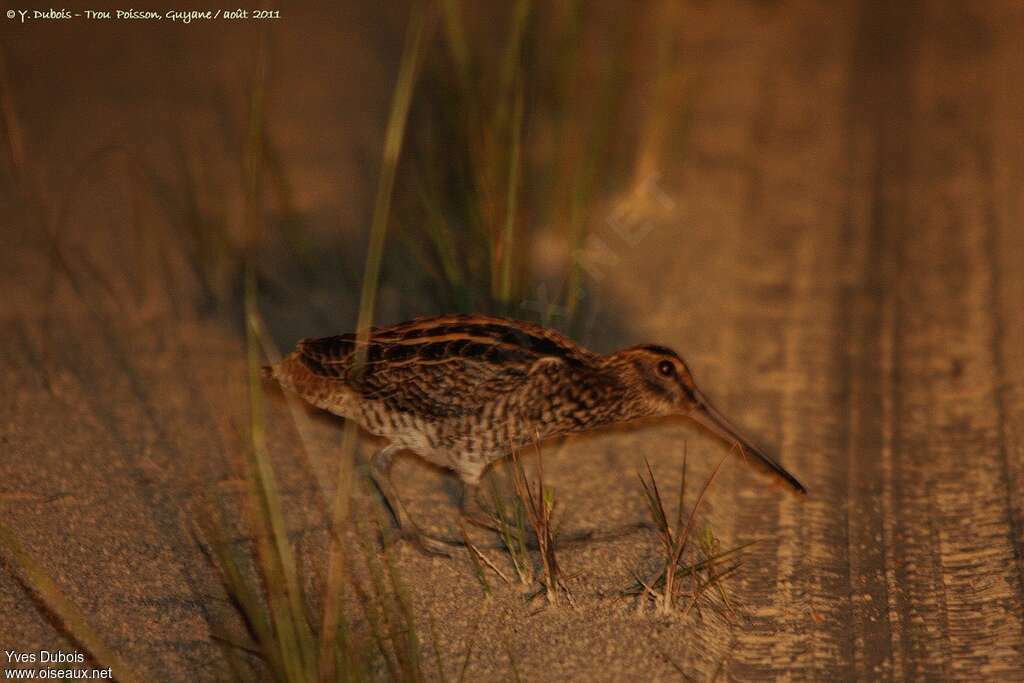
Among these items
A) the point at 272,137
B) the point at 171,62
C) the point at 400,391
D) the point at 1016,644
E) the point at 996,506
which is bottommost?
the point at 1016,644

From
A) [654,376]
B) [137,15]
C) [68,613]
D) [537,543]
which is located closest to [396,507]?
[537,543]

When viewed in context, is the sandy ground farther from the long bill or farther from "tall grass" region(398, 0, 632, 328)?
"tall grass" region(398, 0, 632, 328)

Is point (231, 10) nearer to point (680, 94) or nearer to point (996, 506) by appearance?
point (680, 94)

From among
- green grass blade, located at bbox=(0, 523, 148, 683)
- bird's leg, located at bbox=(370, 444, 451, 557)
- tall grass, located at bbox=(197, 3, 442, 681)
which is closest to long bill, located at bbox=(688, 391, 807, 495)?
bird's leg, located at bbox=(370, 444, 451, 557)

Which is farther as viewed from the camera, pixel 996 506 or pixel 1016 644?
pixel 996 506

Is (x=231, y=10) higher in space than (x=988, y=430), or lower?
higher

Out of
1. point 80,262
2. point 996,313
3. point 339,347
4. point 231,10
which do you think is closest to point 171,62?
point 231,10

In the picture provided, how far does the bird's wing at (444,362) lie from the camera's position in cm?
443

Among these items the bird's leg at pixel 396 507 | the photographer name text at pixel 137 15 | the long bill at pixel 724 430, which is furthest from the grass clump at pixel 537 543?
the photographer name text at pixel 137 15

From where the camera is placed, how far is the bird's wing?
4.43 meters

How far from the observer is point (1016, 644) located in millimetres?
4031

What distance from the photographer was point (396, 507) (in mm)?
4637

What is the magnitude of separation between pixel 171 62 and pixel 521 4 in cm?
408

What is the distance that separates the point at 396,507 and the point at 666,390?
98 centimetres
